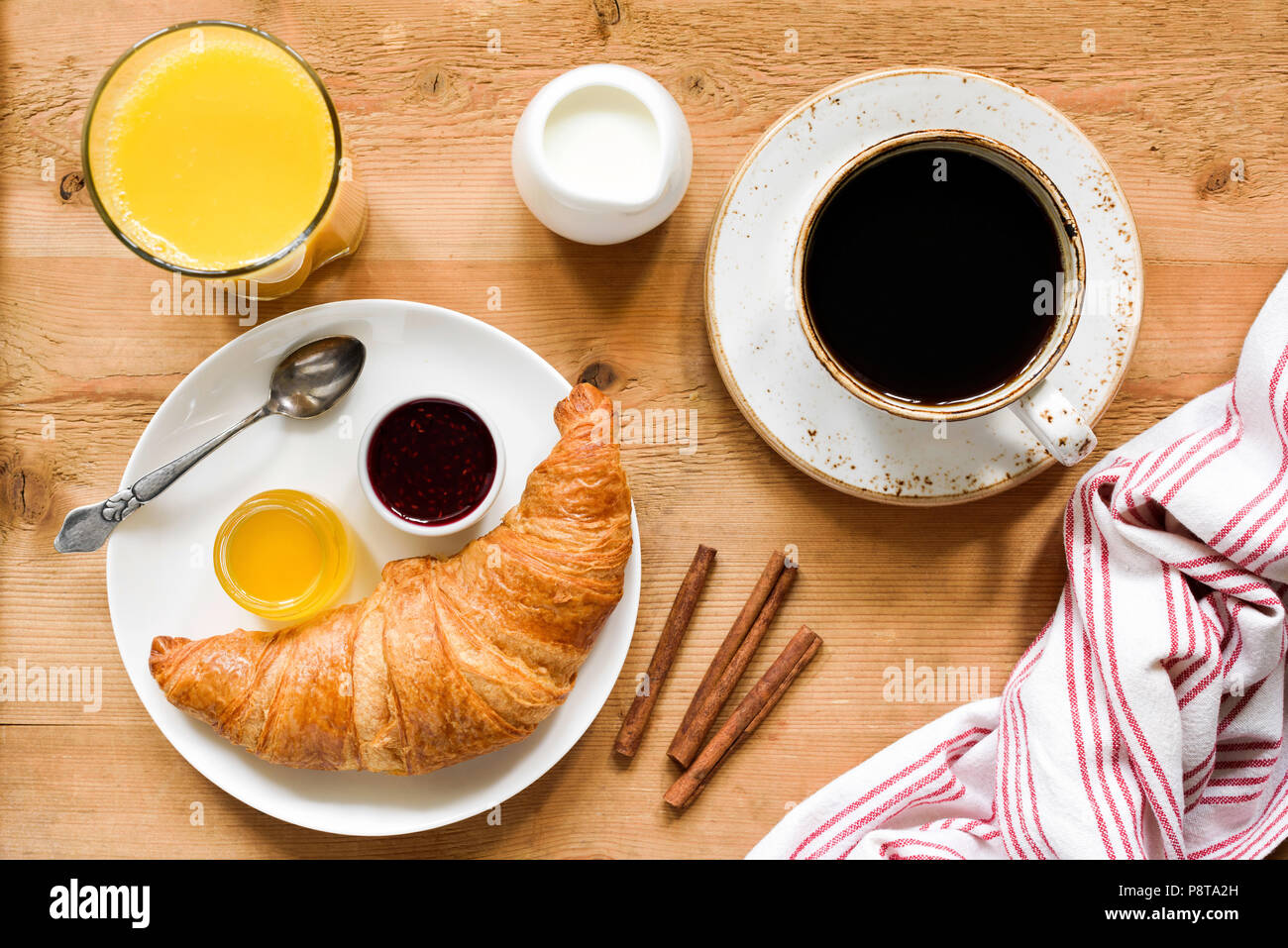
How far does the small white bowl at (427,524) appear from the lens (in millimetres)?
1380

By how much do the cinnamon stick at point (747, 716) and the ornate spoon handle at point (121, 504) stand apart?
2.89 feet

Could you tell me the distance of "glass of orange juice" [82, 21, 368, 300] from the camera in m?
1.30

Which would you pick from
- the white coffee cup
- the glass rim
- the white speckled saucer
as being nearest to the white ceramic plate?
the glass rim

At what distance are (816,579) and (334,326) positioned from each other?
871 mm

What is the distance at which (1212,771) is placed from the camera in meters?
1.52

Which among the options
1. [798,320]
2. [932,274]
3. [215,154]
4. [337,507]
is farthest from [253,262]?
[932,274]

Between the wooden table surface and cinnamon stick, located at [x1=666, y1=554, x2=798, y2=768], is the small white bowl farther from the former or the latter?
cinnamon stick, located at [x1=666, y1=554, x2=798, y2=768]

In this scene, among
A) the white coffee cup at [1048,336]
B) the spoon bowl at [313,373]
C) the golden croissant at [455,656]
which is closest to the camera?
the white coffee cup at [1048,336]

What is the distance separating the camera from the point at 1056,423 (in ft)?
4.08

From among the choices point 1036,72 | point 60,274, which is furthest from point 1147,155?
point 60,274

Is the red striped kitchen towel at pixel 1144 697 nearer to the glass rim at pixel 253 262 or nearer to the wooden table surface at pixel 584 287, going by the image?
the wooden table surface at pixel 584 287

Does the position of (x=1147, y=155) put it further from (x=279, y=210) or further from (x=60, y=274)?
(x=60, y=274)

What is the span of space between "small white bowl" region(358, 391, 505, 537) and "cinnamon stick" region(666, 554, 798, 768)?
1.52 feet

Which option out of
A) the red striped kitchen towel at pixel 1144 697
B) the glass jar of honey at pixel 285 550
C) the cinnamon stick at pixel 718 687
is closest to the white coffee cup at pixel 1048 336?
the red striped kitchen towel at pixel 1144 697
